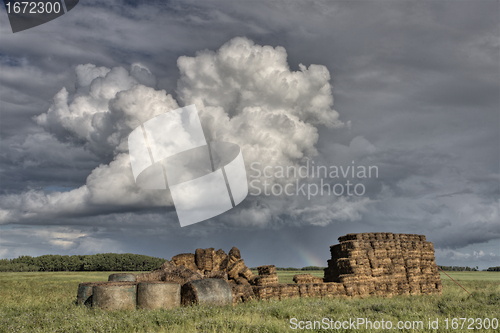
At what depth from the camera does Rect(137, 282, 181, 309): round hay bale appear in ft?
46.4

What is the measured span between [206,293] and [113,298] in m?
3.68

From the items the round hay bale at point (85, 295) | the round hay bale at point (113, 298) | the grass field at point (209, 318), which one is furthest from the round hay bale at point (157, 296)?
the round hay bale at point (85, 295)

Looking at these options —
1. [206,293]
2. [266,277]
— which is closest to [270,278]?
[266,277]

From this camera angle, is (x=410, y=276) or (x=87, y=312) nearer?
(x=87, y=312)

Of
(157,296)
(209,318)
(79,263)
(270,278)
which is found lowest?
(209,318)

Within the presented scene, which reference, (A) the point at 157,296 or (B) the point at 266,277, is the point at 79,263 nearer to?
(B) the point at 266,277

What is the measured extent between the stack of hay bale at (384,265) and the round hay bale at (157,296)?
35.7 ft

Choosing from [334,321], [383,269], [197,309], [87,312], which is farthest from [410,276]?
[87,312]

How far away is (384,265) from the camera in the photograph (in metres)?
23.2

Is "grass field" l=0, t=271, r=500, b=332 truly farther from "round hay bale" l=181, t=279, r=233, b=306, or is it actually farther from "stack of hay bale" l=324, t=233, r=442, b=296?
"stack of hay bale" l=324, t=233, r=442, b=296

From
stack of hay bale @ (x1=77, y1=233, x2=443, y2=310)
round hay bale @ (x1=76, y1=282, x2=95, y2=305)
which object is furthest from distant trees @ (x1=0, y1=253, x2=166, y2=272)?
round hay bale @ (x1=76, y1=282, x2=95, y2=305)

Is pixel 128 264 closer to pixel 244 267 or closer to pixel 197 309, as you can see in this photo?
pixel 244 267

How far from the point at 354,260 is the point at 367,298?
2321 mm

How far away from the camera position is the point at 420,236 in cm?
2611
